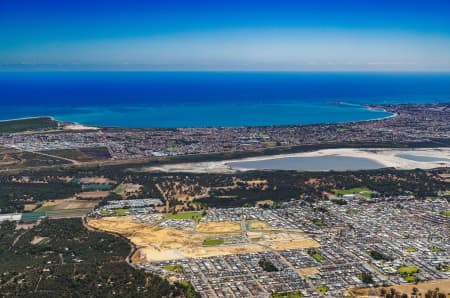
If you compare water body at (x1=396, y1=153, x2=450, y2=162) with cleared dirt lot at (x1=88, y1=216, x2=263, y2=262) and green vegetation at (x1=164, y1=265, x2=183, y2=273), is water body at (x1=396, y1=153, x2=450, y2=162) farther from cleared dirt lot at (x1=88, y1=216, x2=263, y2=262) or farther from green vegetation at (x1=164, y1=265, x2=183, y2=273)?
green vegetation at (x1=164, y1=265, x2=183, y2=273)

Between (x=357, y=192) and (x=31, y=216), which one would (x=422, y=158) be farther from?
(x=31, y=216)

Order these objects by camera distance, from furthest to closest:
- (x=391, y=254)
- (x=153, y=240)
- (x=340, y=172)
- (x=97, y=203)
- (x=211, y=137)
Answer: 1. (x=211, y=137)
2. (x=340, y=172)
3. (x=97, y=203)
4. (x=153, y=240)
5. (x=391, y=254)

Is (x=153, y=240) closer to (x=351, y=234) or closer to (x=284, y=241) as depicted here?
(x=284, y=241)

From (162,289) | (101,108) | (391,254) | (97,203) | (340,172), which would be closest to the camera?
(162,289)

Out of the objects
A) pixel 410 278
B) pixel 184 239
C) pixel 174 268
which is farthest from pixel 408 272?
pixel 184 239

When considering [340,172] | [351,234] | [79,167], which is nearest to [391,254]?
[351,234]

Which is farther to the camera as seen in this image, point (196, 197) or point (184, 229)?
→ point (196, 197)

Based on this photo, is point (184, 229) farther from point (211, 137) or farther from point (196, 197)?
point (211, 137)
